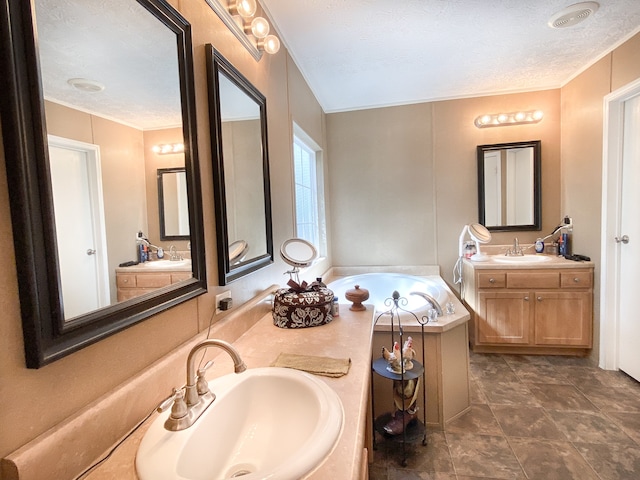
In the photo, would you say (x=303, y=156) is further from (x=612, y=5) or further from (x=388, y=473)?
(x=388, y=473)

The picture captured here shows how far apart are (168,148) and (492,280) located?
9.16 feet

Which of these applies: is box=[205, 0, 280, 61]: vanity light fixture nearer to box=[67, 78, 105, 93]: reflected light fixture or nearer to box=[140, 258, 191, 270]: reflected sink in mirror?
box=[67, 78, 105, 93]: reflected light fixture

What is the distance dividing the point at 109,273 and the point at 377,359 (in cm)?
157

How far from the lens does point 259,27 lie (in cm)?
148

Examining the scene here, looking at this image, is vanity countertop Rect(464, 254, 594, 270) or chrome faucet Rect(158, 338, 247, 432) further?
vanity countertop Rect(464, 254, 594, 270)

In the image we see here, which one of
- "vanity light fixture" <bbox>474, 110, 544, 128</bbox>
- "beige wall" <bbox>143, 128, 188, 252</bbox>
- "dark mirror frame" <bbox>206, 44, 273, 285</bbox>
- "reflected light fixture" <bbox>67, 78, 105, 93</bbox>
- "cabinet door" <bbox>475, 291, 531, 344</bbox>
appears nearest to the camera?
"reflected light fixture" <bbox>67, 78, 105, 93</bbox>

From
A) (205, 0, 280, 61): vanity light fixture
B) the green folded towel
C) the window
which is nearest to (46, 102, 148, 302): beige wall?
the green folded towel

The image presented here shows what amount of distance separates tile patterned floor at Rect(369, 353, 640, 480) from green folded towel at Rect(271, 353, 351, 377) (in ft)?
3.13

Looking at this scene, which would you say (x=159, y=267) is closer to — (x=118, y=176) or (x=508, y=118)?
(x=118, y=176)

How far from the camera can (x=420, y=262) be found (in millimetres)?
3455

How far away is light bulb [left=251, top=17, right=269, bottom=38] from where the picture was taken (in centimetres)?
147

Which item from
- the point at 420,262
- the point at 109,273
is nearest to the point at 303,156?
the point at 420,262

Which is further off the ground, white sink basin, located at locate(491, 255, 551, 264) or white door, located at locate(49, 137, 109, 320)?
white door, located at locate(49, 137, 109, 320)

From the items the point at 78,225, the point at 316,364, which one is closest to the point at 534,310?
the point at 316,364
